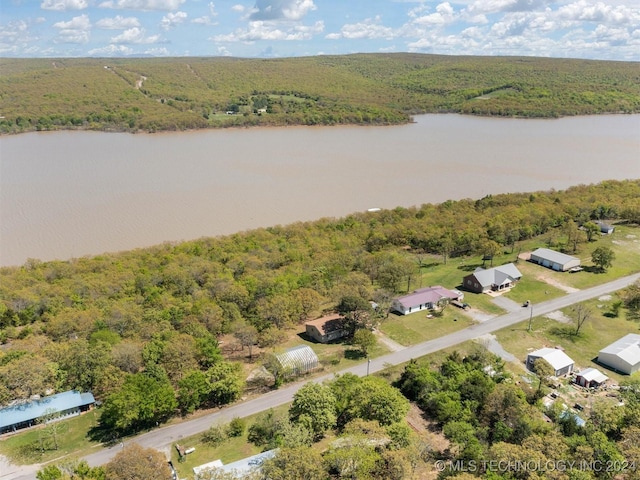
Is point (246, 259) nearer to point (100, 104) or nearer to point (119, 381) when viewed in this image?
point (119, 381)

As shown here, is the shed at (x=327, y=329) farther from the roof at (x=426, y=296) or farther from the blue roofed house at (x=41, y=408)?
the blue roofed house at (x=41, y=408)

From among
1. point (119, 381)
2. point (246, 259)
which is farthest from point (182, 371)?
point (246, 259)

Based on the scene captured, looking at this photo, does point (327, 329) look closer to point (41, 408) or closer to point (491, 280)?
point (491, 280)

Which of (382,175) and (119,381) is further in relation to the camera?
(382,175)

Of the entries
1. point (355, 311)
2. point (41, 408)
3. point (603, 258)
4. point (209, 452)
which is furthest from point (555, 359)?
point (41, 408)

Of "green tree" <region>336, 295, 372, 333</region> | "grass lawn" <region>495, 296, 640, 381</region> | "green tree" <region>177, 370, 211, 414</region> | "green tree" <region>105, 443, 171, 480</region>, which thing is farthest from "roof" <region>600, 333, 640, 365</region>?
"green tree" <region>105, 443, 171, 480</region>
